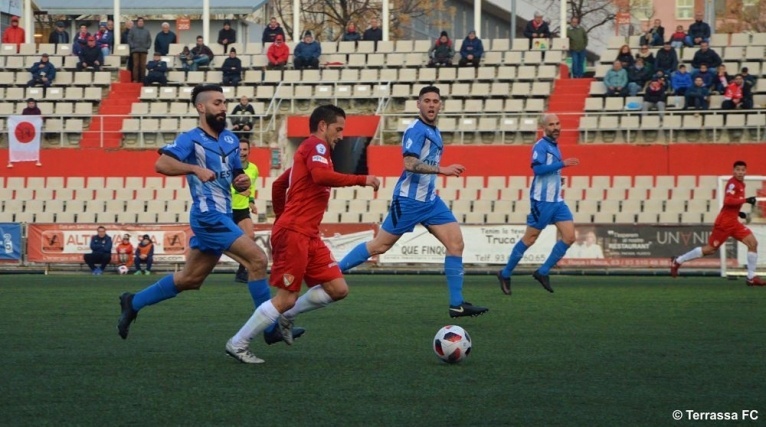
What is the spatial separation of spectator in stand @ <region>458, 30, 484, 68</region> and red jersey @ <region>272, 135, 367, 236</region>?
21.9 m

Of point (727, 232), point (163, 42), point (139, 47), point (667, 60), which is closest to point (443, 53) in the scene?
point (667, 60)

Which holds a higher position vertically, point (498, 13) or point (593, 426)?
point (498, 13)

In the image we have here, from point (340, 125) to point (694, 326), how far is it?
4135 millimetres

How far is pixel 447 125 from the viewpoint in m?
28.7

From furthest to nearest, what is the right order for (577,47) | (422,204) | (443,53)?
1. (577,47)
2. (443,53)
3. (422,204)

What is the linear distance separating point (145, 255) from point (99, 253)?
886 mm

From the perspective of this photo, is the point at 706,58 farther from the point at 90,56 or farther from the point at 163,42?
the point at 90,56

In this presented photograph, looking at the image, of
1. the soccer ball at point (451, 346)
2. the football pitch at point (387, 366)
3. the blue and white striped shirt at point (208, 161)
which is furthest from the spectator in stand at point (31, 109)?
the soccer ball at point (451, 346)

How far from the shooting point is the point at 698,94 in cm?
2742

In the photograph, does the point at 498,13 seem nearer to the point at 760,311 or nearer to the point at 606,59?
the point at 606,59

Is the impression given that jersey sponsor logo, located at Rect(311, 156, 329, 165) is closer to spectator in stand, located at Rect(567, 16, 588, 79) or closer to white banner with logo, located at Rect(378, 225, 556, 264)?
white banner with logo, located at Rect(378, 225, 556, 264)

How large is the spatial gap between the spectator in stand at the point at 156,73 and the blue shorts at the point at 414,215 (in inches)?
803

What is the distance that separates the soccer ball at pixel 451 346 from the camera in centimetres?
819

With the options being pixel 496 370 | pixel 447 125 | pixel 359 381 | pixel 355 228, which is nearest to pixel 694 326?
pixel 496 370
